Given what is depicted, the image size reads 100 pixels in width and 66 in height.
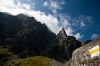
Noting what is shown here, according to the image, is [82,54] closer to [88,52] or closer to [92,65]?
[88,52]

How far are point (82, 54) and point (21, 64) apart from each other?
135008 mm

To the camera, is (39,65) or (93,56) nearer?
(93,56)

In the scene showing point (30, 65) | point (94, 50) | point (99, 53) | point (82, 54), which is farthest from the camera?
point (30, 65)

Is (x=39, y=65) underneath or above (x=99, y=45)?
above

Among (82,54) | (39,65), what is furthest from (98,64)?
(39,65)

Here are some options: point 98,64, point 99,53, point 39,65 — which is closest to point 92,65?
point 98,64

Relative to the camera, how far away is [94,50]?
28.2 meters

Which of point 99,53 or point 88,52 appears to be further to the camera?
point 88,52

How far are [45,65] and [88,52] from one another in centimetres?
12935

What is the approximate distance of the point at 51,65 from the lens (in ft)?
523

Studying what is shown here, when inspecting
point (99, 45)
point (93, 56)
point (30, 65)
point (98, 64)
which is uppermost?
point (30, 65)

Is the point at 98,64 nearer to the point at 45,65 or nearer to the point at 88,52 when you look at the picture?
the point at 88,52

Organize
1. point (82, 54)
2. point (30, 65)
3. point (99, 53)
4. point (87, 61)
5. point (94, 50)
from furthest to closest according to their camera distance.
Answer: point (30, 65) < point (82, 54) < point (87, 61) < point (94, 50) < point (99, 53)

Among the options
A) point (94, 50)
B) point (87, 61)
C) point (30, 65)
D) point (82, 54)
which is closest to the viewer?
point (94, 50)
